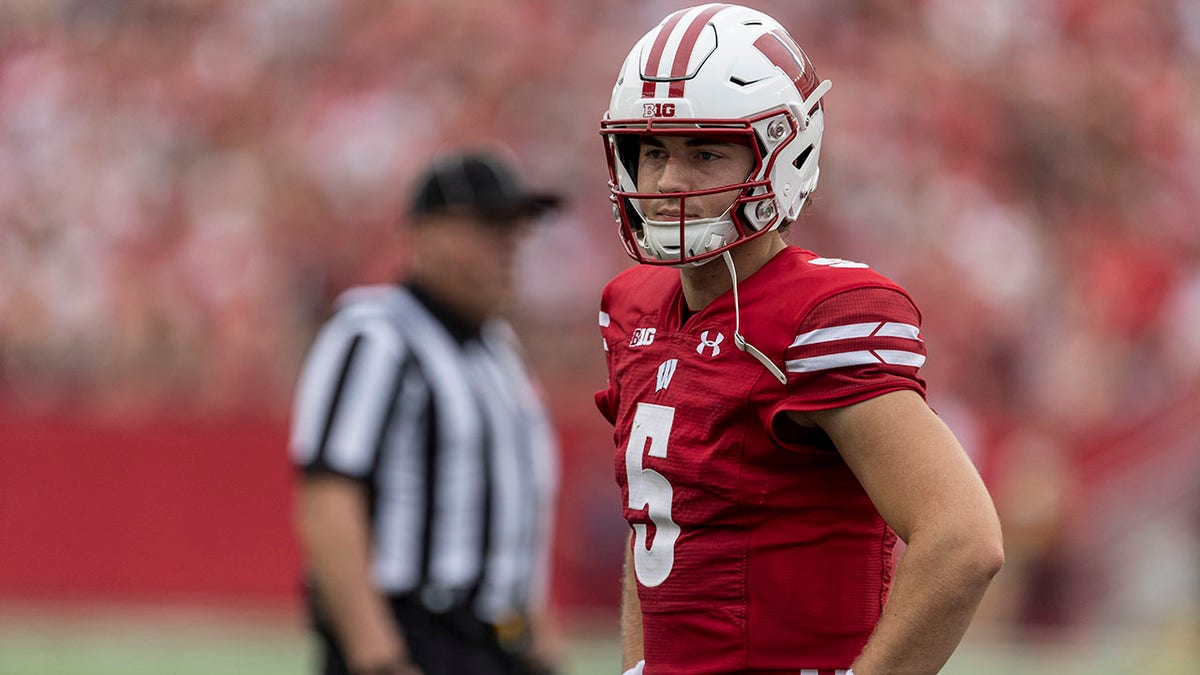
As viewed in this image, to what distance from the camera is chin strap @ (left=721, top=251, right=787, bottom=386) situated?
2.38 metres

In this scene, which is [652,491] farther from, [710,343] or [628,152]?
[628,152]

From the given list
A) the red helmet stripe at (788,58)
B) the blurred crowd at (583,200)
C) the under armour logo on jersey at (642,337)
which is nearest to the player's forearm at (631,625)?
the under armour logo on jersey at (642,337)

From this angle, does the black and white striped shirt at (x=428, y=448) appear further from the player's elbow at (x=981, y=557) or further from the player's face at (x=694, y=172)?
the player's elbow at (x=981, y=557)

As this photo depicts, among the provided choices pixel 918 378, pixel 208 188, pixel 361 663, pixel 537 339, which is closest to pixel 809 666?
pixel 918 378

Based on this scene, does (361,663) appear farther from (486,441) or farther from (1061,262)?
(1061,262)

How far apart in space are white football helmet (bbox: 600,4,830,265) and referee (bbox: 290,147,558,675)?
64.0 inches

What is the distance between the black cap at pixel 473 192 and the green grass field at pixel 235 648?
3.98 metres

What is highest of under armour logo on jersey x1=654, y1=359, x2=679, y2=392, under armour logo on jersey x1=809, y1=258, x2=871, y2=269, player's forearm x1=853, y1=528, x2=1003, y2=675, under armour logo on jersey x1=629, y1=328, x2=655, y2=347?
under armour logo on jersey x1=809, y1=258, x2=871, y2=269

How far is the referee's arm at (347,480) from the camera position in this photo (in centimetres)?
395

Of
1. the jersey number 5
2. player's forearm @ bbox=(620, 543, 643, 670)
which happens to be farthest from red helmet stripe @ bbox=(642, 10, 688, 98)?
player's forearm @ bbox=(620, 543, 643, 670)

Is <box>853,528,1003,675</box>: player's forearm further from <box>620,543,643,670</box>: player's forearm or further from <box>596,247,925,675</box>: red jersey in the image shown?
<box>620,543,643,670</box>: player's forearm

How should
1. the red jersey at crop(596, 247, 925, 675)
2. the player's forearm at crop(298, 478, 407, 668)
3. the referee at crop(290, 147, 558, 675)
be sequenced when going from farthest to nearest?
the referee at crop(290, 147, 558, 675)
the player's forearm at crop(298, 478, 407, 668)
the red jersey at crop(596, 247, 925, 675)

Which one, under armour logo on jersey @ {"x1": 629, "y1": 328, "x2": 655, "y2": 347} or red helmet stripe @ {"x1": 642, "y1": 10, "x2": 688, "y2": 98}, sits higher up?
red helmet stripe @ {"x1": 642, "y1": 10, "x2": 688, "y2": 98}

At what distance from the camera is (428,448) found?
425 centimetres
